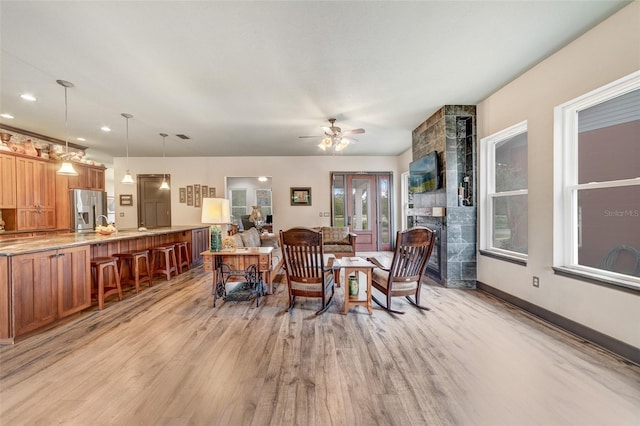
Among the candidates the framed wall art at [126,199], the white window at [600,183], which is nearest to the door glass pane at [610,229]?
the white window at [600,183]

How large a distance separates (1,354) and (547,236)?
5.48 metres

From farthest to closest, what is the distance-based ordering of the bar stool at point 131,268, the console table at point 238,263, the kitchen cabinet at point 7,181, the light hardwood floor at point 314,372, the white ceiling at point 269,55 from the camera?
the kitchen cabinet at point 7,181 → the bar stool at point 131,268 → the console table at point 238,263 → the white ceiling at point 269,55 → the light hardwood floor at point 314,372

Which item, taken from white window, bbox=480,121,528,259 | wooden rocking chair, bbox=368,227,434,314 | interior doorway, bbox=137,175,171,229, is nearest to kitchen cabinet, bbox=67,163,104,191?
interior doorway, bbox=137,175,171,229

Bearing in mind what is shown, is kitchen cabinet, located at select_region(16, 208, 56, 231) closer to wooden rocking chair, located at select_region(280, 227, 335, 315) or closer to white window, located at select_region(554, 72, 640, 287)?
wooden rocking chair, located at select_region(280, 227, 335, 315)

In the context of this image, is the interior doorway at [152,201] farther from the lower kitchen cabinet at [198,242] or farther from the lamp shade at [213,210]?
the lamp shade at [213,210]

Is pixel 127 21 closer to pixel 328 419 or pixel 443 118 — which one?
pixel 328 419

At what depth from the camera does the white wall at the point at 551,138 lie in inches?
79.4

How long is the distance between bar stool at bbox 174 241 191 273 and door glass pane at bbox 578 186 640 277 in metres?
6.10

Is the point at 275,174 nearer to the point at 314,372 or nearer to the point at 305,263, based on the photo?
the point at 305,263

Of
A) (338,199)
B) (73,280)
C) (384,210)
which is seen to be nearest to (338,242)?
(338,199)

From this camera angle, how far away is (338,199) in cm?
725

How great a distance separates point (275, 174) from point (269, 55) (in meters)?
4.79

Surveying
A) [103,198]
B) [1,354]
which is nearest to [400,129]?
[1,354]

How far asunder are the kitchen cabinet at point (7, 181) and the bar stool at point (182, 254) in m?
2.90
